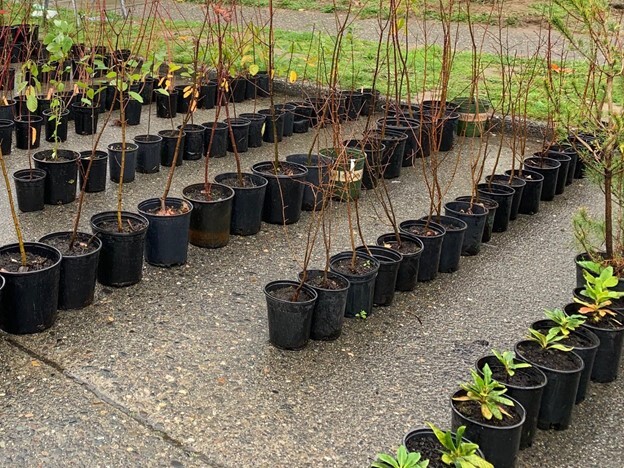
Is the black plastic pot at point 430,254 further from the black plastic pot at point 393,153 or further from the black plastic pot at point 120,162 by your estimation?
the black plastic pot at point 120,162

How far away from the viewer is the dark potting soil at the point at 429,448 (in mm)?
2574

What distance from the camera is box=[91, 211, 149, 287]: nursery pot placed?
12.8 feet

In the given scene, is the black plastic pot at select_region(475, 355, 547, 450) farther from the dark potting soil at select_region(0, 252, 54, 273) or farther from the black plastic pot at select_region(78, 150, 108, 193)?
the black plastic pot at select_region(78, 150, 108, 193)

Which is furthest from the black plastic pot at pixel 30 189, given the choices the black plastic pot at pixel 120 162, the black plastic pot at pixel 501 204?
the black plastic pot at pixel 501 204

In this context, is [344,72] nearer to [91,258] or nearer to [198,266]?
[198,266]

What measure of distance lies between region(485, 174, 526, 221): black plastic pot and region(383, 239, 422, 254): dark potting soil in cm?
117

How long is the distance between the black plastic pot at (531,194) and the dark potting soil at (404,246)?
145 cm

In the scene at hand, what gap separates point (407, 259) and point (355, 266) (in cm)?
35

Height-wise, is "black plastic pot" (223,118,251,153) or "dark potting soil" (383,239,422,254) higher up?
"black plastic pot" (223,118,251,153)

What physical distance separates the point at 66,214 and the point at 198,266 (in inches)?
43.7

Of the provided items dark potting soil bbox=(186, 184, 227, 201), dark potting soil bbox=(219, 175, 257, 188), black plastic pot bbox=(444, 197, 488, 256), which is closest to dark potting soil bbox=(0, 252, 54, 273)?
dark potting soil bbox=(186, 184, 227, 201)

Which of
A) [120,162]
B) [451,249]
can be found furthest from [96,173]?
[451,249]

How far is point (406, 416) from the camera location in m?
3.12

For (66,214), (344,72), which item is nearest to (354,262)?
(66,214)
